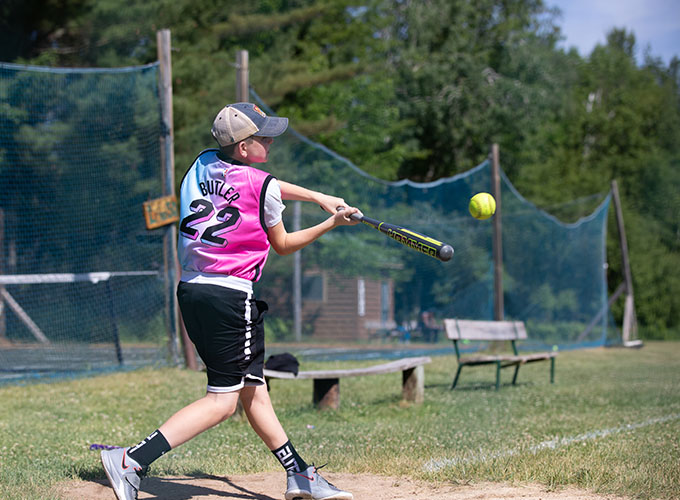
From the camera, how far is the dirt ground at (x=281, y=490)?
387 cm

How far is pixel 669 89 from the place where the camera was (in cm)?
4572

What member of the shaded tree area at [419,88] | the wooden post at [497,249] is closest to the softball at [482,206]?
the wooden post at [497,249]

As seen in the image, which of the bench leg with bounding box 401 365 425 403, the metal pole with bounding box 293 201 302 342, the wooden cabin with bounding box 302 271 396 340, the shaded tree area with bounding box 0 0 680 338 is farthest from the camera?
the shaded tree area with bounding box 0 0 680 338

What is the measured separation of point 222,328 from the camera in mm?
3482

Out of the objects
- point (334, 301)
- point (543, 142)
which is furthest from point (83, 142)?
point (543, 142)

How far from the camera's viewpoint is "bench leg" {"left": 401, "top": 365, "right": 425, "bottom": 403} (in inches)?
307

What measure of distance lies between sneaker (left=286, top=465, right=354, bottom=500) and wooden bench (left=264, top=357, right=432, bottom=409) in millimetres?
2728

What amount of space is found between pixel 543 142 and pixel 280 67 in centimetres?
1576

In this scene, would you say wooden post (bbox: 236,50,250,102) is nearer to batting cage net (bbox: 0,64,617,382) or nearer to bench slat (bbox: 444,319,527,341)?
batting cage net (bbox: 0,64,617,382)

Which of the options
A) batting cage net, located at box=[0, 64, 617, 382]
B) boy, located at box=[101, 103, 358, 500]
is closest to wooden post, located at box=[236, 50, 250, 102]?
batting cage net, located at box=[0, 64, 617, 382]

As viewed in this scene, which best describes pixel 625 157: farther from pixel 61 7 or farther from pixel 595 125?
pixel 61 7

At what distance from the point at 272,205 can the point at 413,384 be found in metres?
4.65

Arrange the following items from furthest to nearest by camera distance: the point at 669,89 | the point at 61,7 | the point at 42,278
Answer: the point at 669,89 → the point at 61,7 → the point at 42,278

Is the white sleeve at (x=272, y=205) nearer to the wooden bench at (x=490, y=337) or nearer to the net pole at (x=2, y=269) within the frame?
the wooden bench at (x=490, y=337)
